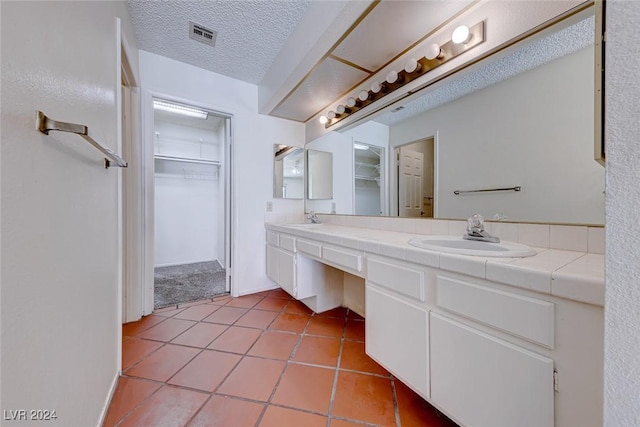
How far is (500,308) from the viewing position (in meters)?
0.74

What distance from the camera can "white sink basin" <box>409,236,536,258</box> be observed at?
2.78 feet

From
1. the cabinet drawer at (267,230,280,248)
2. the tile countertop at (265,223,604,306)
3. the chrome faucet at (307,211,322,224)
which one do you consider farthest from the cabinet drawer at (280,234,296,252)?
the tile countertop at (265,223,604,306)

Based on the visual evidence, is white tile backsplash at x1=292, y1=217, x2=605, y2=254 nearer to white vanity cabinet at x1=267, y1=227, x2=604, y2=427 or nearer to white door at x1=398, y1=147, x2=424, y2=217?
white door at x1=398, y1=147, x2=424, y2=217

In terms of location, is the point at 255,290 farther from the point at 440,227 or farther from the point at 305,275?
the point at 440,227

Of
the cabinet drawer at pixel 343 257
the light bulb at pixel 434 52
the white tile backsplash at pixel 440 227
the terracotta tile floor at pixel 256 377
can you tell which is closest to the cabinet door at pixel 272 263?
the terracotta tile floor at pixel 256 377

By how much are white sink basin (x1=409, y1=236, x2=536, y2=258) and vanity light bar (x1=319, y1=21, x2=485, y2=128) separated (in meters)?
1.04

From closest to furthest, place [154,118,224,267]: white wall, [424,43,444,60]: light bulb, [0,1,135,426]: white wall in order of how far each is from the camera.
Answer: [0,1,135,426]: white wall
[424,43,444,60]: light bulb
[154,118,224,267]: white wall

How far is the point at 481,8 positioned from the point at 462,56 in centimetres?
21

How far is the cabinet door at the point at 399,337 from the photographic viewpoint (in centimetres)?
98

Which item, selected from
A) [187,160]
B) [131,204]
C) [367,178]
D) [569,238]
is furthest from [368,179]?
[187,160]

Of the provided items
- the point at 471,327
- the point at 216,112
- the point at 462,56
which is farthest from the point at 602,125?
the point at 216,112

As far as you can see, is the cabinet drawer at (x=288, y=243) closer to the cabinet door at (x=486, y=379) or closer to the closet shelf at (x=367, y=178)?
the closet shelf at (x=367, y=178)

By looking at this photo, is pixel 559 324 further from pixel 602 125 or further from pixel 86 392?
pixel 86 392

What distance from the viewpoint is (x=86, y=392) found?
865 mm
